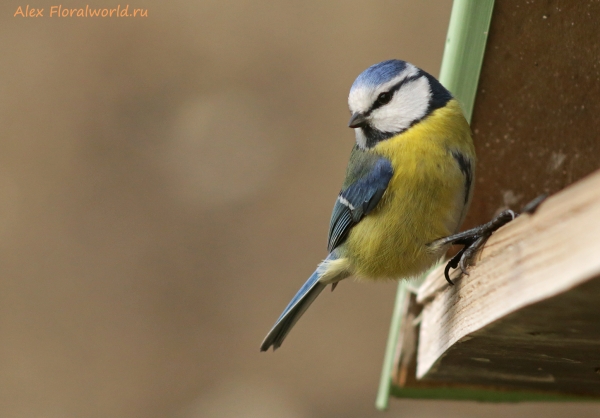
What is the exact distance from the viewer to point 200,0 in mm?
3646

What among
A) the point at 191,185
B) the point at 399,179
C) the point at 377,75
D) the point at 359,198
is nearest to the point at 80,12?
the point at 191,185

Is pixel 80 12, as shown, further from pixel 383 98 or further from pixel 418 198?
pixel 418 198

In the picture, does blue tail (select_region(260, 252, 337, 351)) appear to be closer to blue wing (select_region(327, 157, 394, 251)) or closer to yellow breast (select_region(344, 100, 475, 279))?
blue wing (select_region(327, 157, 394, 251))

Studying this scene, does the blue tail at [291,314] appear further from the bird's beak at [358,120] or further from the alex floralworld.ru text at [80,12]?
the alex floralworld.ru text at [80,12]

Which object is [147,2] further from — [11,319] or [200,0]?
[11,319]

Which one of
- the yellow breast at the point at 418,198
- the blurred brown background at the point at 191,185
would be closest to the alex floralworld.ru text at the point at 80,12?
the blurred brown background at the point at 191,185

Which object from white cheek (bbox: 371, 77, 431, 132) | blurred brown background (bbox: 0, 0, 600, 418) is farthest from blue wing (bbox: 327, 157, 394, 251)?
blurred brown background (bbox: 0, 0, 600, 418)

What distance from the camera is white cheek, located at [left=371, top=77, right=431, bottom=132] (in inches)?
62.2

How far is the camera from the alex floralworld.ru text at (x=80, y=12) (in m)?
3.53

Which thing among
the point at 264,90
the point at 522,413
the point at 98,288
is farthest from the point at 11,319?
the point at 522,413

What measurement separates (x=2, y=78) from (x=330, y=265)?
2673 mm

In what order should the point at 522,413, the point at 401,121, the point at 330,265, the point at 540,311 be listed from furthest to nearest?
the point at 522,413 → the point at 330,265 → the point at 401,121 → the point at 540,311

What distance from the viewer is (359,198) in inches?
61.7

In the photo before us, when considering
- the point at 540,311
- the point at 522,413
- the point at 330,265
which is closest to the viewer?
the point at 540,311
